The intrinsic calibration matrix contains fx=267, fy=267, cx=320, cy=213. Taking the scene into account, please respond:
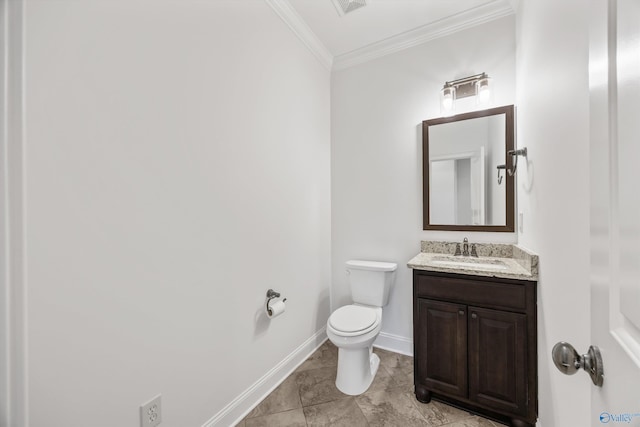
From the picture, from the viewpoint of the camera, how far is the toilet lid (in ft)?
5.85

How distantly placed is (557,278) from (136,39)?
6.54ft

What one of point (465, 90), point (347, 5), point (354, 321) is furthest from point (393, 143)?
point (354, 321)

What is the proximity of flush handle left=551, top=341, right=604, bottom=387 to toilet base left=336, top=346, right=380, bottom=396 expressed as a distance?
137 cm

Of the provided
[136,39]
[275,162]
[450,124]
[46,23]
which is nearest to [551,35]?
[450,124]

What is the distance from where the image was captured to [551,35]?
114 cm

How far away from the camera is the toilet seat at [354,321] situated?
1755mm

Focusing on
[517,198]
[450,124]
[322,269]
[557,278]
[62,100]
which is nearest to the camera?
[62,100]

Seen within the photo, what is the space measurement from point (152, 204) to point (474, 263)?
1902mm

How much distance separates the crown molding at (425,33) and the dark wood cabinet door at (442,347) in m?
2.09

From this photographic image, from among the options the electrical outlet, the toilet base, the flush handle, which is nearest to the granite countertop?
the toilet base

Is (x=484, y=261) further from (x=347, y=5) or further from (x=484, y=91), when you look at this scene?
(x=347, y=5)

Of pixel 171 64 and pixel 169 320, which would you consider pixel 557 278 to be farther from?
pixel 171 64

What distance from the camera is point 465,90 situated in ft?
6.79

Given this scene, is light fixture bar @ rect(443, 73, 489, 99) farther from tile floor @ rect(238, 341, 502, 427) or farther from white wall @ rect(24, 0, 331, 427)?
tile floor @ rect(238, 341, 502, 427)
